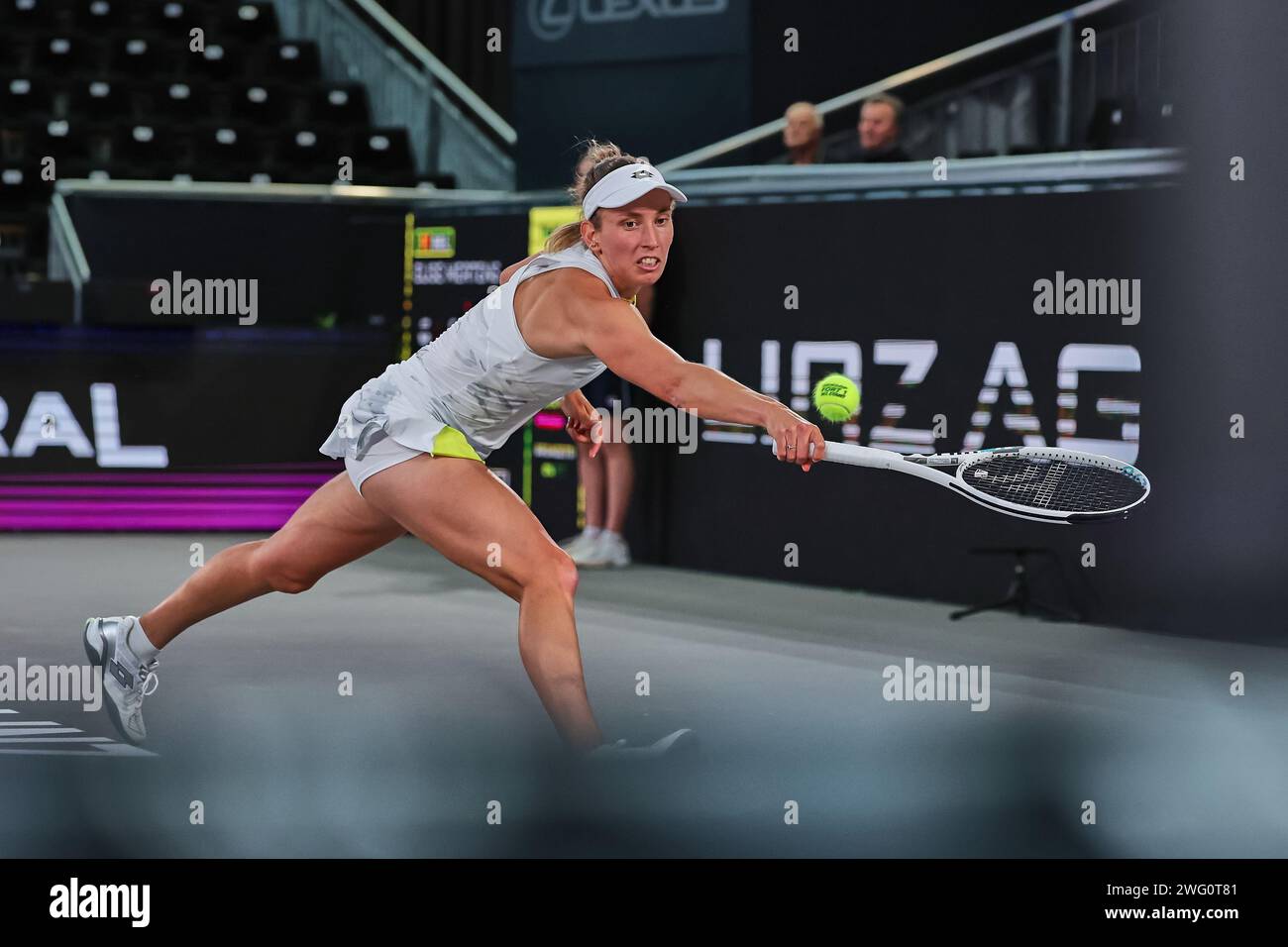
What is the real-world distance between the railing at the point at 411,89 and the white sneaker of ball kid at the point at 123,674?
319 inches

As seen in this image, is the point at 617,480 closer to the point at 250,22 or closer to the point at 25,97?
the point at 25,97

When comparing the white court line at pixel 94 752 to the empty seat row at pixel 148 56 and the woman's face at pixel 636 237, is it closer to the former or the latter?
the woman's face at pixel 636 237

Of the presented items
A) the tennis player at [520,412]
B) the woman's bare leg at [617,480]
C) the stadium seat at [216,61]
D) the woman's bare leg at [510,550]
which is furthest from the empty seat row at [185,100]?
the woman's bare leg at [510,550]

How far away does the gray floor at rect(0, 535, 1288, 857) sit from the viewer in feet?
15.0

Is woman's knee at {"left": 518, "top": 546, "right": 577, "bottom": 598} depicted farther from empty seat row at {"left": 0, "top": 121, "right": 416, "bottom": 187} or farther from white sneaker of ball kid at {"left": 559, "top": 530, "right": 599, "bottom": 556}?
empty seat row at {"left": 0, "top": 121, "right": 416, "bottom": 187}

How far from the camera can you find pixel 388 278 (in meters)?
11.2

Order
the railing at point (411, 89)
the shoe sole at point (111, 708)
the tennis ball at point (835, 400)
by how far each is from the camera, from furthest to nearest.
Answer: the railing at point (411, 89) < the shoe sole at point (111, 708) < the tennis ball at point (835, 400)

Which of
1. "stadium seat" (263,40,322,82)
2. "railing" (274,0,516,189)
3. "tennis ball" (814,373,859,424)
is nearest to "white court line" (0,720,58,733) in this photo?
"tennis ball" (814,373,859,424)

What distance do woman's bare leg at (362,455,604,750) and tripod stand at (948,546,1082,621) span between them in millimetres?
3443

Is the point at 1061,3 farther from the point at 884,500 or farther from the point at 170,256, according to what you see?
the point at 170,256

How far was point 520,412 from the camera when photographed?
4957mm

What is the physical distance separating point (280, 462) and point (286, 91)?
4.96m

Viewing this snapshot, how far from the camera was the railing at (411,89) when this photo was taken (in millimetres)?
13508
